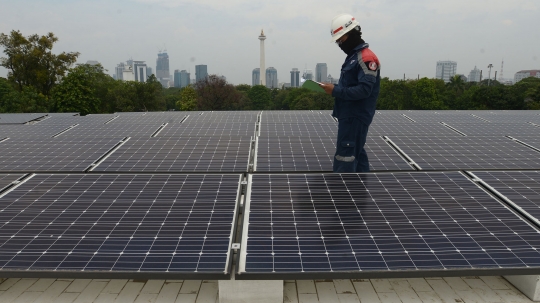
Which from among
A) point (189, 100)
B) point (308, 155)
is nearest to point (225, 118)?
point (308, 155)

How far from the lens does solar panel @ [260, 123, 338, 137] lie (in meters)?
11.8

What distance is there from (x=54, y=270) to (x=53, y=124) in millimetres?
14107

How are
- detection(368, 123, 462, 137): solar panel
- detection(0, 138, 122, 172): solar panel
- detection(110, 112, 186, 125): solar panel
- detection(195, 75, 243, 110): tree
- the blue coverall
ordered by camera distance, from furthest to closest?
detection(195, 75, 243, 110): tree
detection(110, 112, 186, 125): solar panel
detection(368, 123, 462, 137): solar panel
detection(0, 138, 122, 172): solar panel
the blue coverall

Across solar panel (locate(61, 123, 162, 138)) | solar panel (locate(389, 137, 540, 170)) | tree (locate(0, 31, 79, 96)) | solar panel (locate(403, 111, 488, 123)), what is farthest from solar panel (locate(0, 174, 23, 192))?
tree (locate(0, 31, 79, 96))

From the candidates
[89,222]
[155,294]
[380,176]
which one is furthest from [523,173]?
[89,222]

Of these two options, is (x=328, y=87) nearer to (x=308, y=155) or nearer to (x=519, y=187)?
(x=308, y=155)

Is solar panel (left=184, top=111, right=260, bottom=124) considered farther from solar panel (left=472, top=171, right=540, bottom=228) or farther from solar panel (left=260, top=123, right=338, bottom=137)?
solar panel (left=472, top=171, right=540, bottom=228)

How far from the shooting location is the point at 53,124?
617 inches

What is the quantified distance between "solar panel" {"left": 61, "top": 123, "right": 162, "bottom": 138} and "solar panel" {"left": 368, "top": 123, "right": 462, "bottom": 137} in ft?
25.6

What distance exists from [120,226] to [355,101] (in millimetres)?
4115

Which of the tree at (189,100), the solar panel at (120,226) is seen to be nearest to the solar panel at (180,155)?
the solar panel at (120,226)

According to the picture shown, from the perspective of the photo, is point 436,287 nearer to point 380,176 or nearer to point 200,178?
point 380,176

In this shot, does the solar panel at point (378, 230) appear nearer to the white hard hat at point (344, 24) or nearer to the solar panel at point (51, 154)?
the white hard hat at point (344, 24)

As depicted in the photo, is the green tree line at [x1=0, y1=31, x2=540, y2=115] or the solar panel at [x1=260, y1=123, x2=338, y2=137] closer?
the solar panel at [x1=260, y1=123, x2=338, y2=137]
